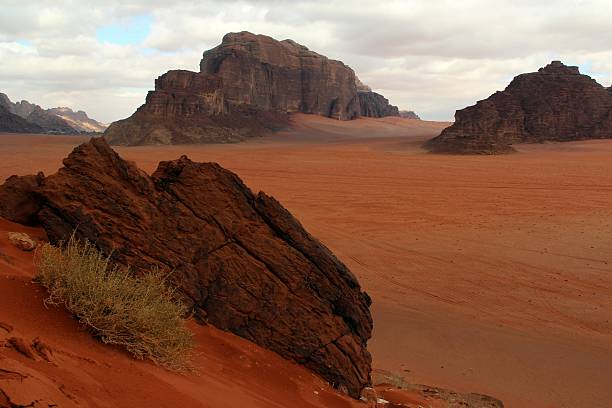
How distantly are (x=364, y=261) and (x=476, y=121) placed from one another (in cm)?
4877

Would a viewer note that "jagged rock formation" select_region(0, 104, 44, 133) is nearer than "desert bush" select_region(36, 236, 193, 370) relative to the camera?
No

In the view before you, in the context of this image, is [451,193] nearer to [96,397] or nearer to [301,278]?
[301,278]

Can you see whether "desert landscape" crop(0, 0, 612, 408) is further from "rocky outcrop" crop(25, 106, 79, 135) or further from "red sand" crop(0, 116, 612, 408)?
"rocky outcrop" crop(25, 106, 79, 135)

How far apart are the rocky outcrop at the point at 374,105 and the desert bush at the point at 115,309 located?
113733 millimetres

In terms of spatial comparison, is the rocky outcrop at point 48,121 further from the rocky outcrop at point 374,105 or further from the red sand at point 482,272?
the red sand at point 482,272

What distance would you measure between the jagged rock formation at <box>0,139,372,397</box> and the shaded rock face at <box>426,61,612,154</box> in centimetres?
5188

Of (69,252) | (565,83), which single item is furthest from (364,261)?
(565,83)

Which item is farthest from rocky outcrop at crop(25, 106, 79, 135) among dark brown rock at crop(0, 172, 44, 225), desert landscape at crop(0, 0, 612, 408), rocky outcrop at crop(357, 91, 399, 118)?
dark brown rock at crop(0, 172, 44, 225)

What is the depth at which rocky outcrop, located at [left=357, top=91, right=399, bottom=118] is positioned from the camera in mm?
118275

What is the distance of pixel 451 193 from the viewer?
23.4 meters

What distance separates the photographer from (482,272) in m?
11.7

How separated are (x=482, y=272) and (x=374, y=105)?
113 m

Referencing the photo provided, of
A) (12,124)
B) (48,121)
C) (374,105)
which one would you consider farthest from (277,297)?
(48,121)

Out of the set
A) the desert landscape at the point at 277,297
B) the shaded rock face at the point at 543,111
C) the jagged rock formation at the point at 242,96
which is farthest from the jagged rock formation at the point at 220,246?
the jagged rock formation at the point at 242,96
